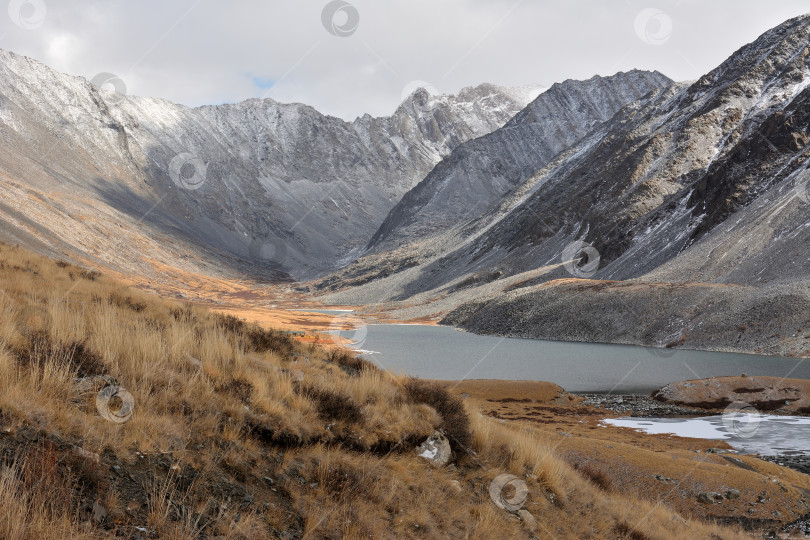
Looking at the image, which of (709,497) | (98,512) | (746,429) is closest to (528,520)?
(98,512)

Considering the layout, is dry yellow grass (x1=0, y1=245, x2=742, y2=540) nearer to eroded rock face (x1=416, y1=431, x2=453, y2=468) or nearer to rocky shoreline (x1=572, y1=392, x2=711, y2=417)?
eroded rock face (x1=416, y1=431, x2=453, y2=468)

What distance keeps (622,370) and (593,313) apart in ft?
86.8

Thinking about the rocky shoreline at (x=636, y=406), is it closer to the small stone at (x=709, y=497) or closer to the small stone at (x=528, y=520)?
the small stone at (x=709, y=497)

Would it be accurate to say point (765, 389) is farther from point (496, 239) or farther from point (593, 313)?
point (496, 239)

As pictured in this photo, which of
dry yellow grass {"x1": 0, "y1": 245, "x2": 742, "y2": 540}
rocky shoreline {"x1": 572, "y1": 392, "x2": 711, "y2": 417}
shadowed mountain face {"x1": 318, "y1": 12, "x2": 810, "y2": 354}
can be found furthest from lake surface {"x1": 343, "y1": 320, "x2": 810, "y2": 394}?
dry yellow grass {"x1": 0, "y1": 245, "x2": 742, "y2": 540}

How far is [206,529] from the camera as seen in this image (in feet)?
14.5

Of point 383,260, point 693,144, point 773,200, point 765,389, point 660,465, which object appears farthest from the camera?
point 383,260

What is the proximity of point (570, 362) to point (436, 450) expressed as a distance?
4514cm

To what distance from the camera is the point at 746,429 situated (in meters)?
22.6

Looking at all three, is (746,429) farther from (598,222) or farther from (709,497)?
(598,222)

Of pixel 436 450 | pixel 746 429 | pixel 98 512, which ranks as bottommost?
pixel 746 429

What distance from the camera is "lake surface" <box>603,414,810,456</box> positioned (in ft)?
63.0

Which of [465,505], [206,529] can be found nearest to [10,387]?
[206,529]

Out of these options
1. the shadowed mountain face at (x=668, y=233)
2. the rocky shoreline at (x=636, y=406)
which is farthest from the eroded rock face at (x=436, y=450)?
the shadowed mountain face at (x=668, y=233)
